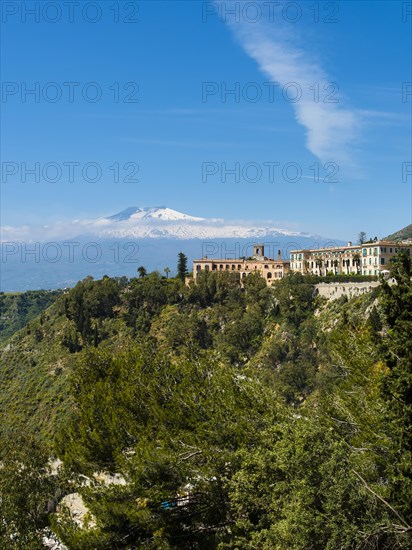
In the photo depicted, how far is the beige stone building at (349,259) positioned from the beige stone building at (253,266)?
7.66ft

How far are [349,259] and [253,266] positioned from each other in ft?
43.3

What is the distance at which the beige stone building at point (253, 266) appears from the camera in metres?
78.3

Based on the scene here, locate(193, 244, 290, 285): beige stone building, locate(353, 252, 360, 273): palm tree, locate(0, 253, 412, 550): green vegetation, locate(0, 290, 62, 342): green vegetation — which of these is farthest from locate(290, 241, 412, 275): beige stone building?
locate(0, 290, 62, 342): green vegetation

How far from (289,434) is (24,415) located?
55.4 metres

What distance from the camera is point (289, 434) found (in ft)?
49.7

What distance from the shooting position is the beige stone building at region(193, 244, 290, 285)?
257 feet

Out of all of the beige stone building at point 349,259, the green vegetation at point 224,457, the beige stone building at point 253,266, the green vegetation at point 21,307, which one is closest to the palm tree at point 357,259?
the beige stone building at point 349,259

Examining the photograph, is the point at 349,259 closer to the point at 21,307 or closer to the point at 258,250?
the point at 258,250

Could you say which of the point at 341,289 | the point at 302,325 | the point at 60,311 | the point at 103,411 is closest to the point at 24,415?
the point at 60,311

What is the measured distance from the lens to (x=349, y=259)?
7319 cm

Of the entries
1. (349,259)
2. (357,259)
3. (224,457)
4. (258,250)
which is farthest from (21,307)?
(224,457)

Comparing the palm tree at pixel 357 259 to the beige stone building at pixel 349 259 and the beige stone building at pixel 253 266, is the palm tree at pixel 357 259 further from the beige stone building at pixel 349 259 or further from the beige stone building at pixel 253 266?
the beige stone building at pixel 253 266

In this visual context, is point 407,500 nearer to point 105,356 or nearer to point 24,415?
point 105,356

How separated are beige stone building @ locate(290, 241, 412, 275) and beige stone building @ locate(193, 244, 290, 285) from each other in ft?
7.66
